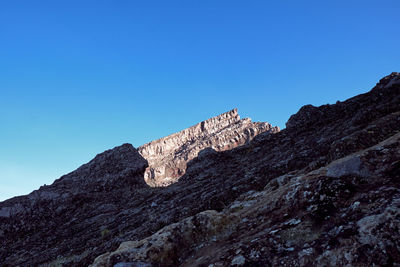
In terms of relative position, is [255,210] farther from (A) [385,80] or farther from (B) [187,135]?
(B) [187,135]

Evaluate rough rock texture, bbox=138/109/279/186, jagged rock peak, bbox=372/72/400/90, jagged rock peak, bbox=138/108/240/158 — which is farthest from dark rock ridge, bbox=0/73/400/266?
jagged rock peak, bbox=138/108/240/158

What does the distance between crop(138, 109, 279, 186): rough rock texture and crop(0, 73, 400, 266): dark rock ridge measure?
347ft

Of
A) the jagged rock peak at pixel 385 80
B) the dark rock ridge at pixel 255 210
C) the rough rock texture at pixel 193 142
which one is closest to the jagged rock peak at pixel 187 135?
the rough rock texture at pixel 193 142

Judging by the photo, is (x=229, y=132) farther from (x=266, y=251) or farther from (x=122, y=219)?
(x=266, y=251)

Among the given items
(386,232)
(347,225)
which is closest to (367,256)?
(386,232)

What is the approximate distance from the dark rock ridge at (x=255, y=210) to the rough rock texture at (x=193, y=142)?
10574 cm

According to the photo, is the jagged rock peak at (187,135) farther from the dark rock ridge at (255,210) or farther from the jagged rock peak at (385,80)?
the dark rock ridge at (255,210)

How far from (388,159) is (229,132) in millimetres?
150125

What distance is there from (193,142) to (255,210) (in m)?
164

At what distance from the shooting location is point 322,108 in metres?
25.2

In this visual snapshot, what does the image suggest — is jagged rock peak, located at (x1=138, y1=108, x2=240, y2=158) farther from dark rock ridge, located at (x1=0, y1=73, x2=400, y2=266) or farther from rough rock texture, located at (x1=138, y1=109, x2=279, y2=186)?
dark rock ridge, located at (x1=0, y1=73, x2=400, y2=266)

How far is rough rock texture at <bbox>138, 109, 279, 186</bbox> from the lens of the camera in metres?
146

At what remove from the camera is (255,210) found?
26.1ft

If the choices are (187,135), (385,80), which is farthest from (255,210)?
(187,135)
